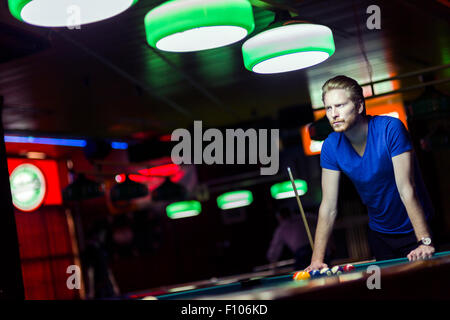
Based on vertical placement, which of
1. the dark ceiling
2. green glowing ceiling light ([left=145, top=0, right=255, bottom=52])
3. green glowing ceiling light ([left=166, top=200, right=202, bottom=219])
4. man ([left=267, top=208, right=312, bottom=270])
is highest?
the dark ceiling

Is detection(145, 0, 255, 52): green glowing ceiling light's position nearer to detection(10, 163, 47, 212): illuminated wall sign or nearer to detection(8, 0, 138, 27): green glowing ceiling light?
detection(8, 0, 138, 27): green glowing ceiling light

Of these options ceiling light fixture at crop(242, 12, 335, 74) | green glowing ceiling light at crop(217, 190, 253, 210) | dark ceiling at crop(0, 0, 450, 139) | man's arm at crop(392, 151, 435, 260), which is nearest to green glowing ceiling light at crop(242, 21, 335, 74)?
ceiling light fixture at crop(242, 12, 335, 74)

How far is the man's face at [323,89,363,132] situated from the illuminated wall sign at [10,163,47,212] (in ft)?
24.9

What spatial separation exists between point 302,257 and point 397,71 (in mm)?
3073

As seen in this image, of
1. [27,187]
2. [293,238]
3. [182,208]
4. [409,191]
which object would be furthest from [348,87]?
[182,208]

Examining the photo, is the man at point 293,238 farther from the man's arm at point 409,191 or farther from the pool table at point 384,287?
the pool table at point 384,287

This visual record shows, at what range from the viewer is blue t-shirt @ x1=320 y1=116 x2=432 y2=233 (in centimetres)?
317

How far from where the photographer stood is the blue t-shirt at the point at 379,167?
3.17m

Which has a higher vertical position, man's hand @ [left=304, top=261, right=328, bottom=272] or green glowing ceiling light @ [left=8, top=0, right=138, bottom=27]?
green glowing ceiling light @ [left=8, top=0, right=138, bottom=27]

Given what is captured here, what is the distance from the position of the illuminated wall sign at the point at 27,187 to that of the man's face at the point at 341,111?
759 cm

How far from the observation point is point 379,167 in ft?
10.7

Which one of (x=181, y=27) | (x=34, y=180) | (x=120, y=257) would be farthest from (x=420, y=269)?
(x=120, y=257)

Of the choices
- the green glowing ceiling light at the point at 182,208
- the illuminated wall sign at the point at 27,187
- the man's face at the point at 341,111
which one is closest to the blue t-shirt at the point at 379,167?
the man's face at the point at 341,111

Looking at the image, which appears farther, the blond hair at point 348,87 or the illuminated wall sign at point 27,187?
the illuminated wall sign at point 27,187
